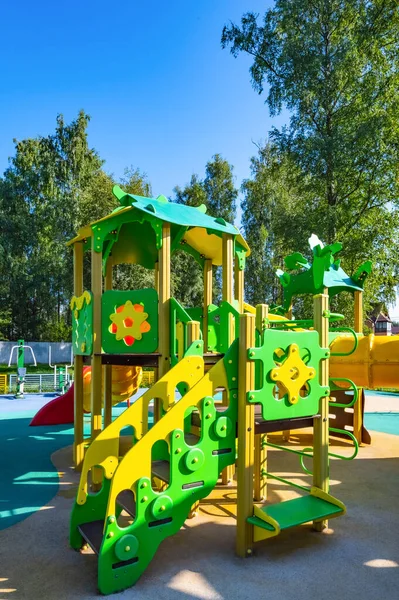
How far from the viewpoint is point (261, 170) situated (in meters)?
27.3

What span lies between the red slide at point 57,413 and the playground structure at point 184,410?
4067mm

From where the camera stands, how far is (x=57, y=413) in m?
→ 10.0

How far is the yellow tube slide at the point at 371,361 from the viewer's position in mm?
5863

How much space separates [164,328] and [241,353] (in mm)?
1481

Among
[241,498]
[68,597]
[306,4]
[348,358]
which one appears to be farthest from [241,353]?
[306,4]

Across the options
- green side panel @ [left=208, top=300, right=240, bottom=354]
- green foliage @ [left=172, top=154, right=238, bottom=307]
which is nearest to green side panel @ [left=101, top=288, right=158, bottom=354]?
green side panel @ [left=208, top=300, right=240, bottom=354]

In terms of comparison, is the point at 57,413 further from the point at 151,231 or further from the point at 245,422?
the point at 245,422

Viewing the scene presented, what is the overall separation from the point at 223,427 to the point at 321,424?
118 cm

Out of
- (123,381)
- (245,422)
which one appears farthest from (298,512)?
(123,381)

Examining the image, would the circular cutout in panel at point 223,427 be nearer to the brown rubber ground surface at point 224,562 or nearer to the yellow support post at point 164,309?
the brown rubber ground surface at point 224,562

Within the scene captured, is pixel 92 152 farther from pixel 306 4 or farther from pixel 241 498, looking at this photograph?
pixel 241 498

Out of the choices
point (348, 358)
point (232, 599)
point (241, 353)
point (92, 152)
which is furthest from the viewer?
point (92, 152)

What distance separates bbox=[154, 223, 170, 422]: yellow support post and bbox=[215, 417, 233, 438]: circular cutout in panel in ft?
4.59

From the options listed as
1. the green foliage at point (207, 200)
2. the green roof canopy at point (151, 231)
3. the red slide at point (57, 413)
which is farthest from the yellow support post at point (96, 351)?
the green foliage at point (207, 200)
